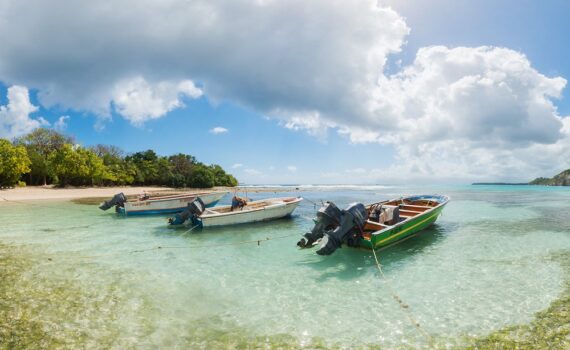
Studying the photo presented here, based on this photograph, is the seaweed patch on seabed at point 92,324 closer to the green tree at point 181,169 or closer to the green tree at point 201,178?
the green tree at point 201,178

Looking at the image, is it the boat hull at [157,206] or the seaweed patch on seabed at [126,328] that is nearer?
the seaweed patch on seabed at [126,328]

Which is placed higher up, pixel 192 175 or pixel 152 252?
pixel 192 175

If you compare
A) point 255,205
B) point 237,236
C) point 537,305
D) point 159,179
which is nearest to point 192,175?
point 159,179

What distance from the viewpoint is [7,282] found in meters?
7.51

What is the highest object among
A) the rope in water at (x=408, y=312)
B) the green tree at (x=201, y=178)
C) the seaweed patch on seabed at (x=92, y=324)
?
the green tree at (x=201, y=178)

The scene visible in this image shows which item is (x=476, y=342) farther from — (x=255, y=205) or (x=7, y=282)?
(x=255, y=205)

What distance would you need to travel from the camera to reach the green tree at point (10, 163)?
41.1 metres

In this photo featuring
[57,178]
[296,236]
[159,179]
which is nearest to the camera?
[296,236]

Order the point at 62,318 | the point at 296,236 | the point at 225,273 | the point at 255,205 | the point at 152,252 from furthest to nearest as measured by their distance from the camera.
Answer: the point at 255,205
the point at 296,236
the point at 152,252
the point at 225,273
the point at 62,318

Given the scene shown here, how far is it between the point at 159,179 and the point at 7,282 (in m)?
73.7

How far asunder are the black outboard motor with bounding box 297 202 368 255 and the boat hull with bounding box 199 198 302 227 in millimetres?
7577

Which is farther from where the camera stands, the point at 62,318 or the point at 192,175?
the point at 192,175

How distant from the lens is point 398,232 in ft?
38.6

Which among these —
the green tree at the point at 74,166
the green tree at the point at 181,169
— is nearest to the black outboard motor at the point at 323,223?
the green tree at the point at 74,166
